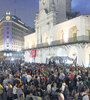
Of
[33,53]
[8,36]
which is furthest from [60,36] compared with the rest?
[8,36]

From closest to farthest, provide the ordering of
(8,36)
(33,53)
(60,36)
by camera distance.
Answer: (60,36), (33,53), (8,36)

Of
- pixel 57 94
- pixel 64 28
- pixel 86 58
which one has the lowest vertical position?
pixel 57 94

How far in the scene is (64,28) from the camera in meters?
35.9

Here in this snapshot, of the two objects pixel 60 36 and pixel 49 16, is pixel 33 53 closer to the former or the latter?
pixel 60 36

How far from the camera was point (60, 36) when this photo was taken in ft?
128

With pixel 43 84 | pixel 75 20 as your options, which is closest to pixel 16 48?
pixel 75 20

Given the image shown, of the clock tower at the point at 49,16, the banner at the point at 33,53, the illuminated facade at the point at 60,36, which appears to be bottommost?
the banner at the point at 33,53

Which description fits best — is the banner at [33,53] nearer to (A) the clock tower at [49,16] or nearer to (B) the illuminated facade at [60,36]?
(B) the illuminated facade at [60,36]

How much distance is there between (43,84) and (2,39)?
3354 inches

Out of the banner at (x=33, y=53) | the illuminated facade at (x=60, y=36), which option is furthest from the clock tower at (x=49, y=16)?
the banner at (x=33, y=53)

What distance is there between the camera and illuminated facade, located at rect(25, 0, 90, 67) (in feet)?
98.3

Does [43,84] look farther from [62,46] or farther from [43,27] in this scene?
[43,27]

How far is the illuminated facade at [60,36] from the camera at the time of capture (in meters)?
30.0

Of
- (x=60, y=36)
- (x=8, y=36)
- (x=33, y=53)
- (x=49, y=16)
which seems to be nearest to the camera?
(x=60, y=36)
